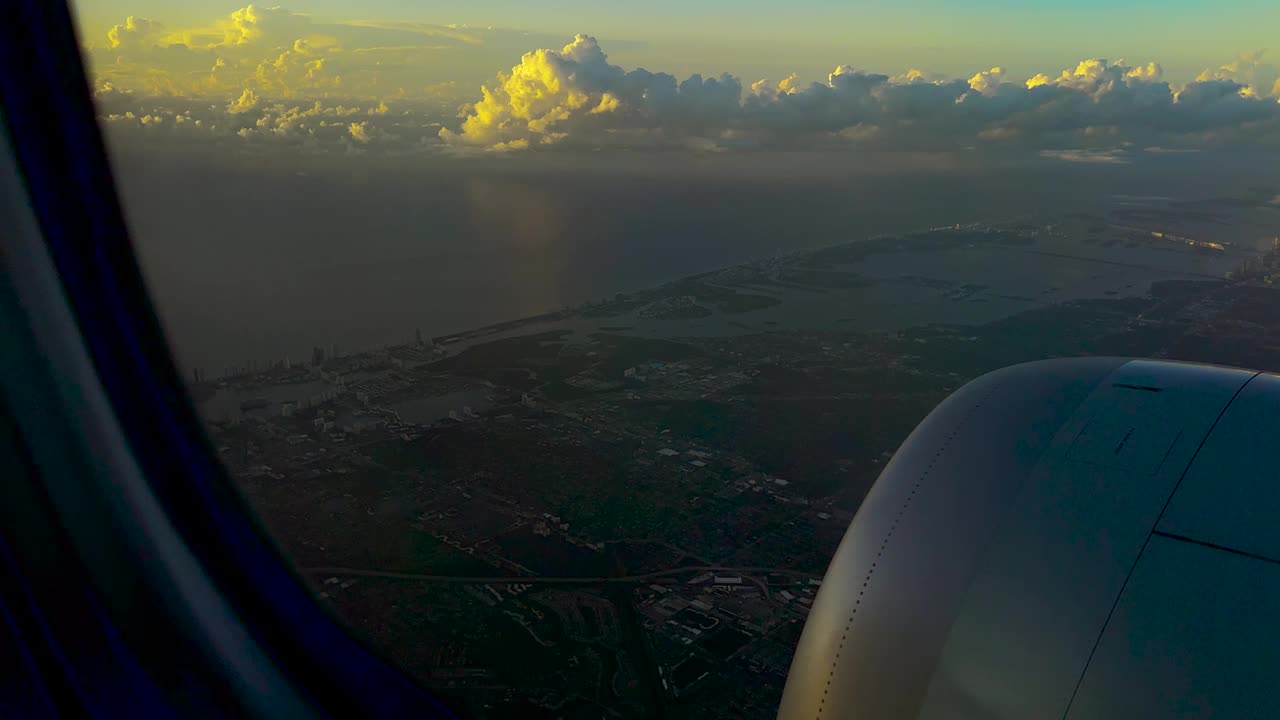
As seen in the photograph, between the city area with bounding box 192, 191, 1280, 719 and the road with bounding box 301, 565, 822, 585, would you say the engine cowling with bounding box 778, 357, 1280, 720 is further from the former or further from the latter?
the road with bounding box 301, 565, 822, 585

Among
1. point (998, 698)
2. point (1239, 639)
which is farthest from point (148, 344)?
point (1239, 639)

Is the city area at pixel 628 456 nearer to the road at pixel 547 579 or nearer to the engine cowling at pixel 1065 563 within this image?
the road at pixel 547 579

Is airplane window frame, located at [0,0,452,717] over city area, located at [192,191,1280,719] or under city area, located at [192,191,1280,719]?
over

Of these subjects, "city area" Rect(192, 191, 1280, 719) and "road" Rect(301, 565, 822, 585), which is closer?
"city area" Rect(192, 191, 1280, 719)

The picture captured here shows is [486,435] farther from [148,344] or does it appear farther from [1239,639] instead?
[1239,639]

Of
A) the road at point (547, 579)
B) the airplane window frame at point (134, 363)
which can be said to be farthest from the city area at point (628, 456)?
the airplane window frame at point (134, 363)

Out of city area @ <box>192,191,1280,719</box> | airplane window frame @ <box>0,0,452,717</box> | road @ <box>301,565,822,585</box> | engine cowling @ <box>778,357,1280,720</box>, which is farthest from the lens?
road @ <box>301,565,822,585</box>

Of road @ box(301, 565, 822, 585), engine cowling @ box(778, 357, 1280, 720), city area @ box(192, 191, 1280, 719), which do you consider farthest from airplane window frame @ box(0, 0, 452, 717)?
road @ box(301, 565, 822, 585)

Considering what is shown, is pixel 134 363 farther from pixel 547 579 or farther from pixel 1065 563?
pixel 547 579

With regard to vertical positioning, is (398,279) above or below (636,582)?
above
